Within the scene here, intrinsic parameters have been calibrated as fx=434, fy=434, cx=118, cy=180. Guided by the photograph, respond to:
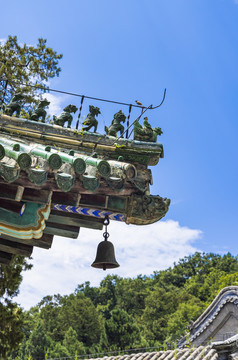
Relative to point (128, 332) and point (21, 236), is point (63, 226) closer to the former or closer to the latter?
point (21, 236)

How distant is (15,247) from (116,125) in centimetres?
199

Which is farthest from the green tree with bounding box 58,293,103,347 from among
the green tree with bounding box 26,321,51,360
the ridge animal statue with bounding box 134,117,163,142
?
the ridge animal statue with bounding box 134,117,163,142

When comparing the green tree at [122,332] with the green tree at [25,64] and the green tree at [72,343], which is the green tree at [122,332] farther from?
the green tree at [25,64]

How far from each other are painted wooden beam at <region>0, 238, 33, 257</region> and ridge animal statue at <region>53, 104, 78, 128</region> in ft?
5.27

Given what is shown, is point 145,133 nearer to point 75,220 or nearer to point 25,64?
point 75,220

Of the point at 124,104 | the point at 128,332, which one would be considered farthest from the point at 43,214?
the point at 128,332

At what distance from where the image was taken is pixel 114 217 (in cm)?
489

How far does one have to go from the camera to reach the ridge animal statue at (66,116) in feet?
17.9

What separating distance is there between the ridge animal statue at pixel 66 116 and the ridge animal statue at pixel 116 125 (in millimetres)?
501

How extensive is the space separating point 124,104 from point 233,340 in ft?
17.1

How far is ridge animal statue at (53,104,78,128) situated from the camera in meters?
5.44

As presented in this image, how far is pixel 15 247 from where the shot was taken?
17.9 feet

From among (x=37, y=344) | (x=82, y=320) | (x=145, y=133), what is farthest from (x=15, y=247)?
(x=82, y=320)

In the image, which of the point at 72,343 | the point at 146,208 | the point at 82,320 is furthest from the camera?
the point at 82,320
